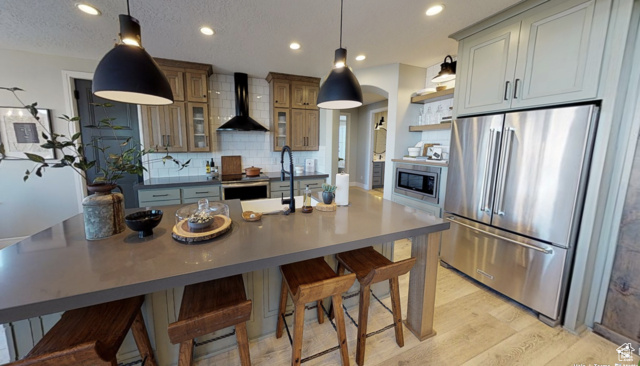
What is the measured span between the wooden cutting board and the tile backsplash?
0.24 feet

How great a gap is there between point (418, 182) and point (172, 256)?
275cm

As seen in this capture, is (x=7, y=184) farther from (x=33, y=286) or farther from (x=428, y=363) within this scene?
(x=428, y=363)

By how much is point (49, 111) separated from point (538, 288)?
5.78m

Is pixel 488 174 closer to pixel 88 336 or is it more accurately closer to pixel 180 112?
pixel 88 336

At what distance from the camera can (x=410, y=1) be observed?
6.47 ft

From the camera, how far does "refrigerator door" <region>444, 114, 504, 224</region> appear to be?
220cm

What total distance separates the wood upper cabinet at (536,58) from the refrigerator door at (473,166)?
0.62 feet

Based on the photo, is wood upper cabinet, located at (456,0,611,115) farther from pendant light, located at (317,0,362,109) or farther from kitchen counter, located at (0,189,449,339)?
pendant light, located at (317,0,362,109)

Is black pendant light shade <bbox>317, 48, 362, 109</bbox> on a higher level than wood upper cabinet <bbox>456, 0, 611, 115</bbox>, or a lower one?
lower

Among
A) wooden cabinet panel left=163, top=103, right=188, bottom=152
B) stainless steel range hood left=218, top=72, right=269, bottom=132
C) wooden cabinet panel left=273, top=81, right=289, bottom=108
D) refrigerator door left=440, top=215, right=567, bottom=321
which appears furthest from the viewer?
wooden cabinet panel left=273, top=81, right=289, bottom=108

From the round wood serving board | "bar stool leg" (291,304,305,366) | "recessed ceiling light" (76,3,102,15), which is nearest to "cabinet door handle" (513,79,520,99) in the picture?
"bar stool leg" (291,304,305,366)

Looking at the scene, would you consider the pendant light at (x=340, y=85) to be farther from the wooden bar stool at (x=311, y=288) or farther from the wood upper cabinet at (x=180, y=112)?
the wood upper cabinet at (x=180, y=112)

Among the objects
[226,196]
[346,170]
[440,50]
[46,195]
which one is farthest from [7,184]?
[346,170]

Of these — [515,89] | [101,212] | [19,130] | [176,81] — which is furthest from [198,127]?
[515,89]
